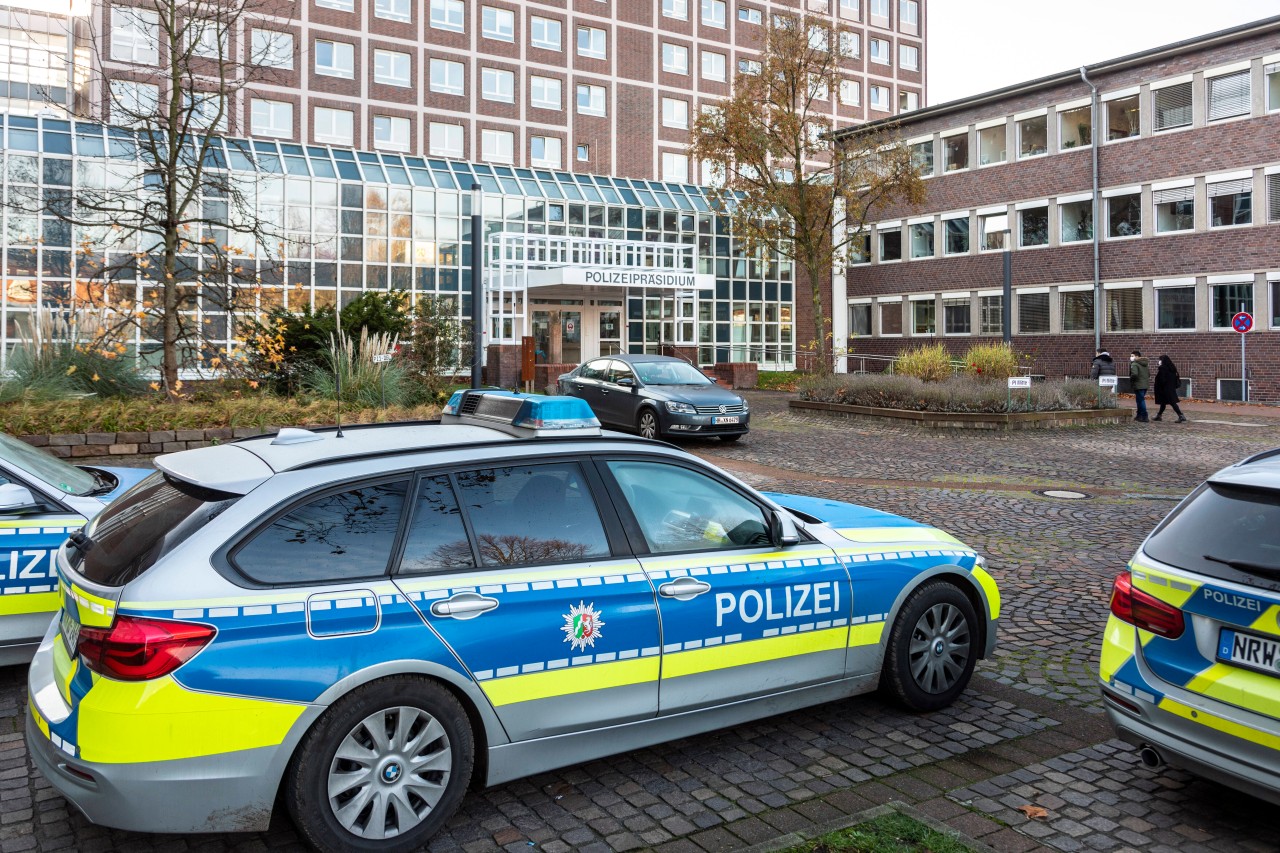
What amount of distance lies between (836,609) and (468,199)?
32.6m

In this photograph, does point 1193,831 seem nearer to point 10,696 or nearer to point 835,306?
point 10,696

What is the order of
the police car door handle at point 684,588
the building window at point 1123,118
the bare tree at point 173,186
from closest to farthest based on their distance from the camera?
the police car door handle at point 684,588 < the bare tree at point 173,186 < the building window at point 1123,118

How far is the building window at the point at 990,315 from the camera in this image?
4053 centimetres

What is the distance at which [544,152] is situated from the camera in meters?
48.1

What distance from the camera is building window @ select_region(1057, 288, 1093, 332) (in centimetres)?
3750

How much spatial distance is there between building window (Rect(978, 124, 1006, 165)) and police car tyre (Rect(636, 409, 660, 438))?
28574mm

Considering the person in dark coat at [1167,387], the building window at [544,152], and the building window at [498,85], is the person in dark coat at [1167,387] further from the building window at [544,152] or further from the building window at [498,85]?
the building window at [498,85]

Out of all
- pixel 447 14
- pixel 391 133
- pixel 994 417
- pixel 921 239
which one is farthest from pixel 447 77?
pixel 994 417

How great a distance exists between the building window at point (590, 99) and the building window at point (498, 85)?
11.4 ft

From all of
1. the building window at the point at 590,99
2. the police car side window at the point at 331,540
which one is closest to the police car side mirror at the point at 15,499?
the police car side window at the point at 331,540

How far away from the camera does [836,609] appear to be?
4.86 metres

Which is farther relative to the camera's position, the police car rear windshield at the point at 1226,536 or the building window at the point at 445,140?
the building window at the point at 445,140

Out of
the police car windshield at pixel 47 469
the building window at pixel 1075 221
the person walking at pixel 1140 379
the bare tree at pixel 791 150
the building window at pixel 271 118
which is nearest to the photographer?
the police car windshield at pixel 47 469

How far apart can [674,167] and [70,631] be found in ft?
166
